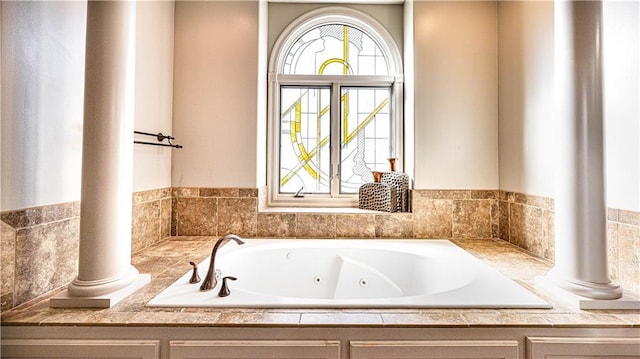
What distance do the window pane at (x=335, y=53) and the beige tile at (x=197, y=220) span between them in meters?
1.28

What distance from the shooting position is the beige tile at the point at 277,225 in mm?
2154

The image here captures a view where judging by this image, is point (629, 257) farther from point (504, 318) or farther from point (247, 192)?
point (247, 192)

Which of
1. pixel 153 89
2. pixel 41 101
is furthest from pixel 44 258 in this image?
pixel 153 89

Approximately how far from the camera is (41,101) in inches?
45.8

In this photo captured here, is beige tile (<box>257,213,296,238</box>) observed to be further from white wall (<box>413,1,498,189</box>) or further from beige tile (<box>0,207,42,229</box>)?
beige tile (<box>0,207,42,229</box>)

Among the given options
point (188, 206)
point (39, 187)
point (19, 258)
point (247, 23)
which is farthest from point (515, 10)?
point (19, 258)

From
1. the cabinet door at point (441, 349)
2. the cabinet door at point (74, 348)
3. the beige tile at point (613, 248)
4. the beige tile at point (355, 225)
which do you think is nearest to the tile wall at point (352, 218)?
the beige tile at point (355, 225)

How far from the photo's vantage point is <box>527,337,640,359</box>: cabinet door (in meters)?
0.99

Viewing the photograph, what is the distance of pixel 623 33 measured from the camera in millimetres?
1262

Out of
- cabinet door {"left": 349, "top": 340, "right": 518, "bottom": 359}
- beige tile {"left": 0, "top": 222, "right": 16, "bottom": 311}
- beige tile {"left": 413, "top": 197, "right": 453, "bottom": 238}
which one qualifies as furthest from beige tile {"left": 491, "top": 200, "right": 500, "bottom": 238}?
beige tile {"left": 0, "top": 222, "right": 16, "bottom": 311}

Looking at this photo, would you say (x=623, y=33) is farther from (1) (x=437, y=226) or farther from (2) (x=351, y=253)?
(2) (x=351, y=253)

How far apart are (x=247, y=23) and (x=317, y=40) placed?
63 cm

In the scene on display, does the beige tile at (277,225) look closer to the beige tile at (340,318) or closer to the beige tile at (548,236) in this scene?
the beige tile at (340,318)

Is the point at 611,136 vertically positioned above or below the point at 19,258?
above
